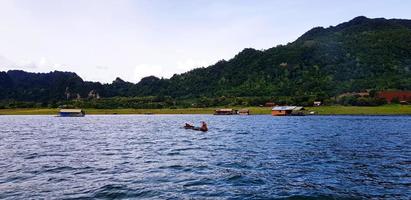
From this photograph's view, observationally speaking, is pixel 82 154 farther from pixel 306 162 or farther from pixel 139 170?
pixel 306 162

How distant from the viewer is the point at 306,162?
4375 centimetres

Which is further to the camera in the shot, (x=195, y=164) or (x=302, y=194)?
(x=195, y=164)

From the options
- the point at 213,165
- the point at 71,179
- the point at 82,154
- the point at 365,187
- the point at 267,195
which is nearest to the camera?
the point at 267,195

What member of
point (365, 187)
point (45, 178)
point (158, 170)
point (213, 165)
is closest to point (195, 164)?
point (213, 165)

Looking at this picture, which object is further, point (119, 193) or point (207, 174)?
point (207, 174)

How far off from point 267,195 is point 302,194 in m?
2.48

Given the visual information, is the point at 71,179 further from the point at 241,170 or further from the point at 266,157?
the point at 266,157

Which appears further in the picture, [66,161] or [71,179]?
[66,161]

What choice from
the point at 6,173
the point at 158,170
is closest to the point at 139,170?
the point at 158,170

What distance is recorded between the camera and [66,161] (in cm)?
4609

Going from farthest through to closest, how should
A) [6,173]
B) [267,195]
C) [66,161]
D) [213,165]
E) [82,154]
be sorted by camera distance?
[82,154] < [66,161] < [213,165] < [6,173] < [267,195]

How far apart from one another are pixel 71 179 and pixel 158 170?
815 centimetres

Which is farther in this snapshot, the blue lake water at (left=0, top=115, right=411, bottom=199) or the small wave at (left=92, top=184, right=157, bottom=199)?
the blue lake water at (left=0, top=115, right=411, bottom=199)

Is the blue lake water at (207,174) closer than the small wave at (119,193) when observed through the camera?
No
